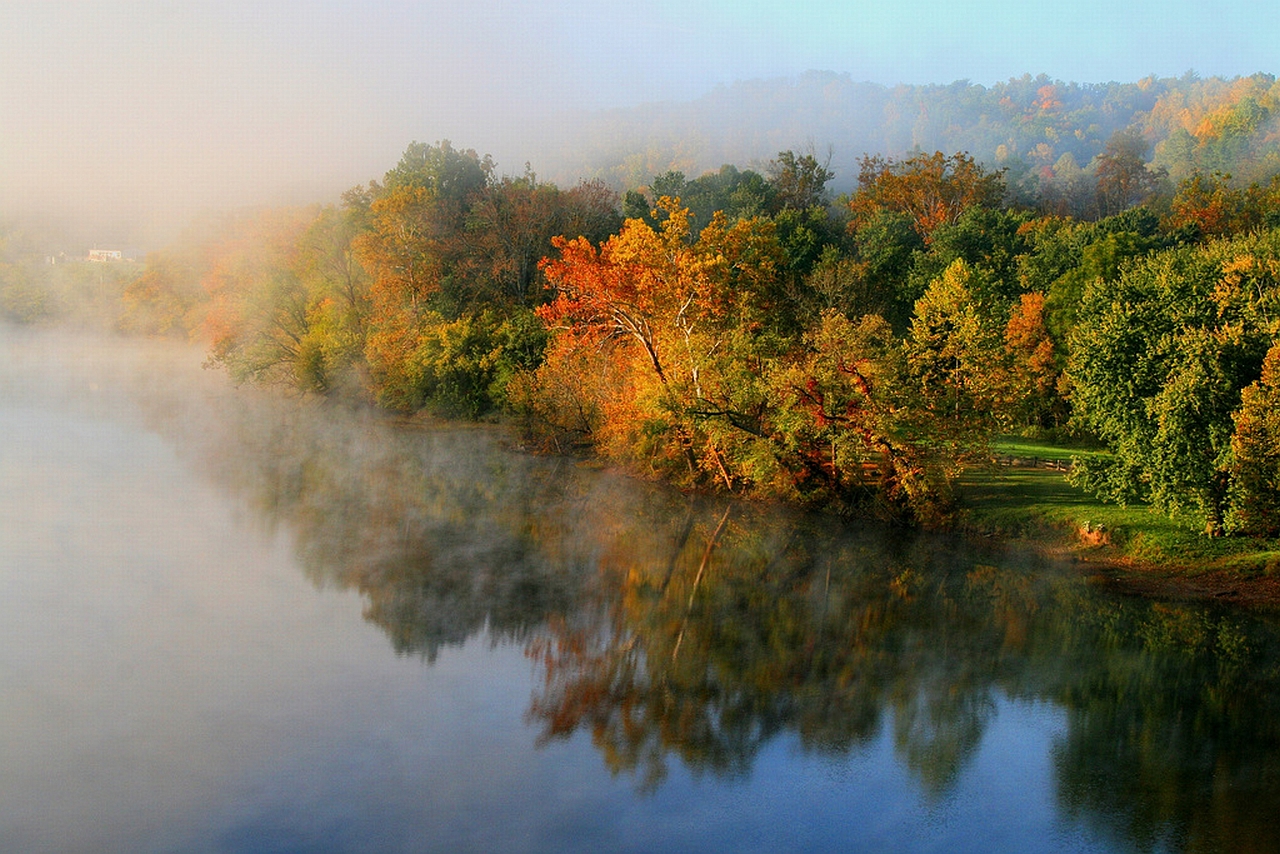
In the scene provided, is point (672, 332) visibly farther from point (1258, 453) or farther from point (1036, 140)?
point (1036, 140)

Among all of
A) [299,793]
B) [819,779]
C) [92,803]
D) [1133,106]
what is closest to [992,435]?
[819,779]

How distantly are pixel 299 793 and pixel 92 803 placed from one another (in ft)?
9.22

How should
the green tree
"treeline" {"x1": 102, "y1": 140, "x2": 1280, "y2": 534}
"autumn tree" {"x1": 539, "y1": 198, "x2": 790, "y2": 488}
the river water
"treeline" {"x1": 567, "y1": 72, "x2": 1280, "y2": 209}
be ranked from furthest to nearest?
"treeline" {"x1": 567, "y1": 72, "x2": 1280, "y2": 209} → "autumn tree" {"x1": 539, "y1": 198, "x2": 790, "y2": 488} → "treeline" {"x1": 102, "y1": 140, "x2": 1280, "y2": 534} → the green tree → the river water

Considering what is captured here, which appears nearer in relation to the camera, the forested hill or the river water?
the river water

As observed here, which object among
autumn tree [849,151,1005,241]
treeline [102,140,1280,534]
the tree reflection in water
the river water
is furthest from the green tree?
autumn tree [849,151,1005,241]

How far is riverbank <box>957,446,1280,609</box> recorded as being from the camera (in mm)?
24422

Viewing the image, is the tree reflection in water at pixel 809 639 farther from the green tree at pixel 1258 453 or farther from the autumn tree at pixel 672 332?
the green tree at pixel 1258 453

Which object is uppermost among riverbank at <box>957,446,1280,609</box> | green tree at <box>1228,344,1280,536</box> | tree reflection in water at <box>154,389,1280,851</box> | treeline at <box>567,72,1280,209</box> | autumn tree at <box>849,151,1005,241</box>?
treeline at <box>567,72,1280,209</box>

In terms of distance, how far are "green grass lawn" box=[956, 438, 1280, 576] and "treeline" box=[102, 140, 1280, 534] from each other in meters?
0.74

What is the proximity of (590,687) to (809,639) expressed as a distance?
5407mm

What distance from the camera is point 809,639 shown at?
859 inches

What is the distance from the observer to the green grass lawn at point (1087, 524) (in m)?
24.9

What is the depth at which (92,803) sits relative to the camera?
14117mm

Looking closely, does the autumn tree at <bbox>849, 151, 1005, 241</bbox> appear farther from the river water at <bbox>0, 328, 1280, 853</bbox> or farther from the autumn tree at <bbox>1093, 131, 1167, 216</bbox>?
the river water at <bbox>0, 328, 1280, 853</bbox>
